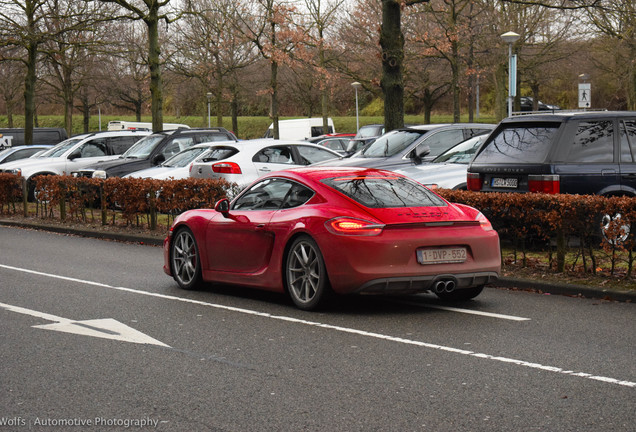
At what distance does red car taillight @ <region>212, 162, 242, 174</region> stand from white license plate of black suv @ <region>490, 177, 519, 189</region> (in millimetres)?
7028

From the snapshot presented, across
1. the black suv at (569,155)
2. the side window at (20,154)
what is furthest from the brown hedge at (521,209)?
the side window at (20,154)

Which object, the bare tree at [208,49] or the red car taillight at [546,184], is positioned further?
the bare tree at [208,49]

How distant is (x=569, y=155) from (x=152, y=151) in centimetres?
1330

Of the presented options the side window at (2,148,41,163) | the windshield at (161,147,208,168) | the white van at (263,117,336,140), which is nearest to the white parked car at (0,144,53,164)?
the side window at (2,148,41,163)

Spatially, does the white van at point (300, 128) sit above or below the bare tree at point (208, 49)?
below

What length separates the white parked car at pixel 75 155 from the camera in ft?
81.5

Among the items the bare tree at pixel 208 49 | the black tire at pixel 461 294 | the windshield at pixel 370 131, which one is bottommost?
the black tire at pixel 461 294

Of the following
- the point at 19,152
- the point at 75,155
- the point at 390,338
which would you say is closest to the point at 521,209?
the point at 390,338

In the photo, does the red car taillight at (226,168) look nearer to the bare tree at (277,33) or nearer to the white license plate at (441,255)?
the white license plate at (441,255)

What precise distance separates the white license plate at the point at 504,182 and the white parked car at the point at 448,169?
193cm

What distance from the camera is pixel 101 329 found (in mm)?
7977

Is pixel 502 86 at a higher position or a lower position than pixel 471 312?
higher

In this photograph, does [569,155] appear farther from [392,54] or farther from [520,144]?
[392,54]

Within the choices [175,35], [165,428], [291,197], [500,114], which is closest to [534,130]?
[291,197]
